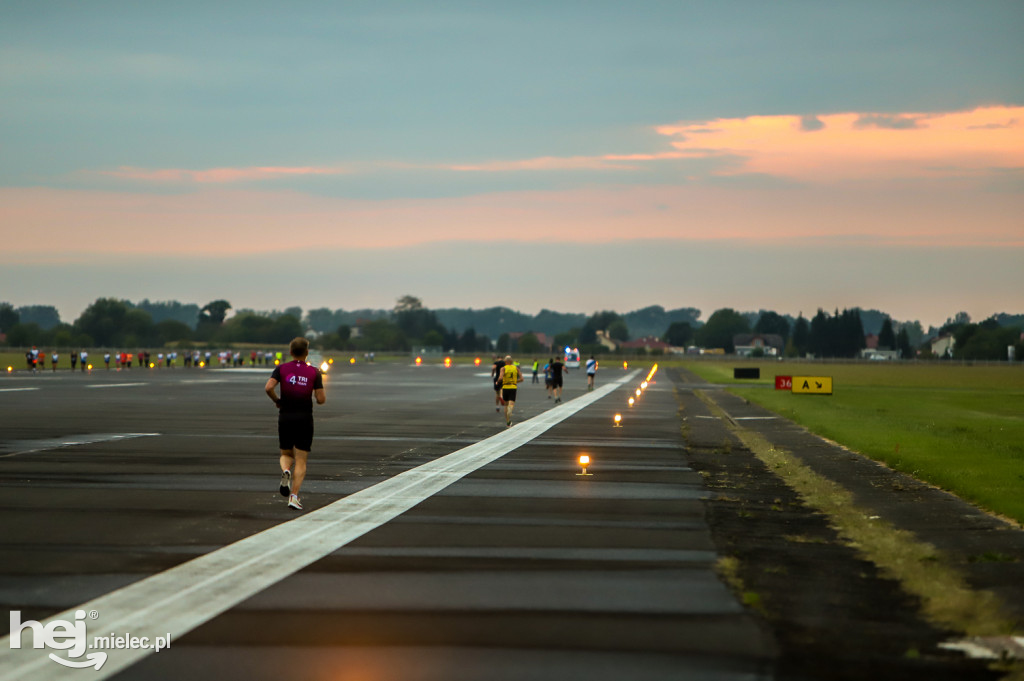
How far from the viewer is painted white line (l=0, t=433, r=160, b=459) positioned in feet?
65.8

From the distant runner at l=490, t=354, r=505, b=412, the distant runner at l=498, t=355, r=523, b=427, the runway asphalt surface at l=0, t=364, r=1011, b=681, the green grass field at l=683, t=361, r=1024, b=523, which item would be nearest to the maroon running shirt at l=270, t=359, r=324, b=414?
the runway asphalt surface at l=0, t=364, r=1011, b=681

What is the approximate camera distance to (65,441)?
2198 cm

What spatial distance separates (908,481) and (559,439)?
8943mm

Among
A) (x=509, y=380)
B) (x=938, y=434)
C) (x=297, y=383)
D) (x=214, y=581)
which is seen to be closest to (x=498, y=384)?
(x=509, y=380)

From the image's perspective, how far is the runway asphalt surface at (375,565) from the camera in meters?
6.49

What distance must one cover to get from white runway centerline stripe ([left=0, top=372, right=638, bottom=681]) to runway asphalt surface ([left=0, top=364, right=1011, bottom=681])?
25mm

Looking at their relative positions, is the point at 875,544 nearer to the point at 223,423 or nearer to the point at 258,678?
the point at 258,678

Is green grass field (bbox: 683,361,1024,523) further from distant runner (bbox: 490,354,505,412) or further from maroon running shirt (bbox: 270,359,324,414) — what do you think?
distant runner (bbox: 490,354,505,412)

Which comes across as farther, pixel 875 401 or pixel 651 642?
pixel 875 401

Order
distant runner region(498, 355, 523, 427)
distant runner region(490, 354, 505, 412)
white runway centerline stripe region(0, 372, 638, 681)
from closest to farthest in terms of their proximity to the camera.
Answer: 1. white runway centerline stripe region(0, 372, 638, 681)
2. distant runner region(498, 355, 523, 427)
3. distant runner region(490, 354, 505, 412)

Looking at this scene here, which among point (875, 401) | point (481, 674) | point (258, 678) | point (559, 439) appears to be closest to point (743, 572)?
point (481, 674)

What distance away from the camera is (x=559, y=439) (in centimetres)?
2427

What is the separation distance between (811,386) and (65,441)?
38407 millimetres

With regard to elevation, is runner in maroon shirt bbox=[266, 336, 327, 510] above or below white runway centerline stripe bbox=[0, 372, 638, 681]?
above
